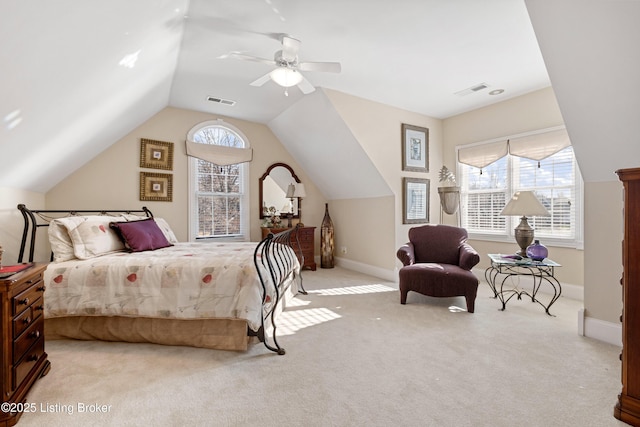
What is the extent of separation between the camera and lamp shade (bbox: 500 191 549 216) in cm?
311

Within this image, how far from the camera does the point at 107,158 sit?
4219 millimetres

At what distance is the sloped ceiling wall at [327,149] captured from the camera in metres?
4.42

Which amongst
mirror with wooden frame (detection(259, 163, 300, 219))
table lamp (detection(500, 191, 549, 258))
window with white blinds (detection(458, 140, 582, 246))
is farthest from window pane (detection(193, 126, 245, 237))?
table lamp (detection(500, 191, 549, 258))

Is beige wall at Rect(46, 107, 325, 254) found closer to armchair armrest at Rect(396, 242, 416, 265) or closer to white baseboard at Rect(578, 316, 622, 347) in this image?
armchair armrest at Rect(396, 242, 416, 265)

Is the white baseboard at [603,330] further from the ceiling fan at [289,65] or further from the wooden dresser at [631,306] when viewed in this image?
the ceiling fan at [289,65]

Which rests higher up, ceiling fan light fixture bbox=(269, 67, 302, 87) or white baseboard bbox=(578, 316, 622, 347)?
ceiling fan light fixture bbox=(269, 67, 302, 87)

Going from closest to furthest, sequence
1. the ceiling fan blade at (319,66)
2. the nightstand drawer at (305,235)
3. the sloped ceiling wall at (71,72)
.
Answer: the sloped ceiling wall at (71,72)
the ceiling fan blade at (319,66)
the nightstand drawer at (305,235)

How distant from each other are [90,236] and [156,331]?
3.75ft

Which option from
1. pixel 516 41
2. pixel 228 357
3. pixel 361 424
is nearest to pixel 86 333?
pixel 228 357

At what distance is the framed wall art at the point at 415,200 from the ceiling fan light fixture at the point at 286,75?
264 centimetres

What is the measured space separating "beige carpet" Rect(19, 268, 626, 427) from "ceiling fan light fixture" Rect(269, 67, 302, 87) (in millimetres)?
2420

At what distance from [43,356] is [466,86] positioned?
5.10m

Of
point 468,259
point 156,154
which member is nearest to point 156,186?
point 156,154

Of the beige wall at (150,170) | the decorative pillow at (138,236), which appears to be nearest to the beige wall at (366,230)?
the beige wall at (150,170)
